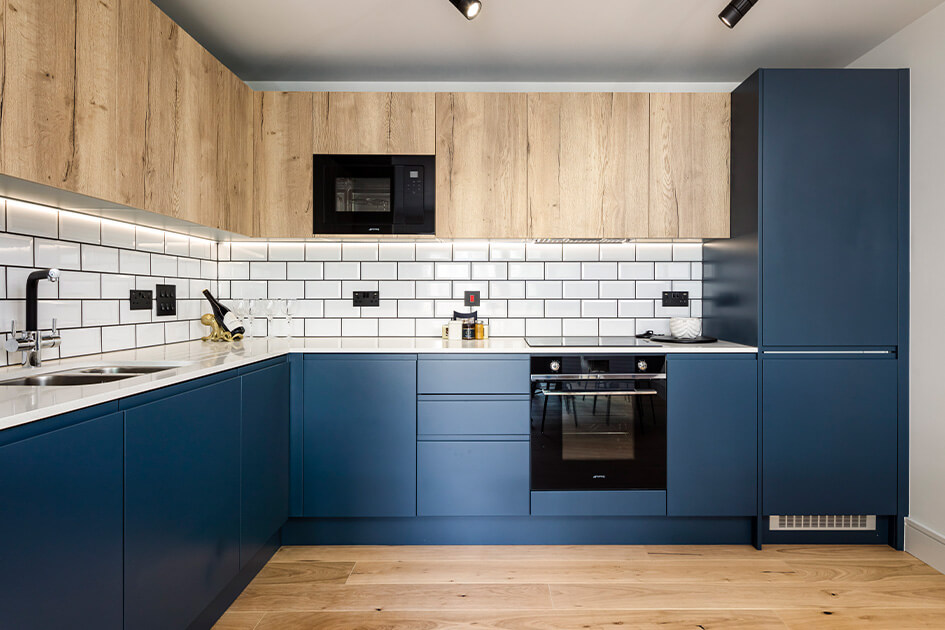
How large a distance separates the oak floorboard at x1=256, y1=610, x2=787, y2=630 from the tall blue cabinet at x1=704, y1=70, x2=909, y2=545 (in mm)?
724

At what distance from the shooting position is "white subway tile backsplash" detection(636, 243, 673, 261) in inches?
123

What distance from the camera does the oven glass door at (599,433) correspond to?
2.52 meters

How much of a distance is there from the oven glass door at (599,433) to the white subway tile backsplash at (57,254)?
2.00 metres

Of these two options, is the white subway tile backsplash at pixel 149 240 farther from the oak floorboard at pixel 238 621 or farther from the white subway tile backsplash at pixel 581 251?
the white subway tile backsplash at pixel 581 251

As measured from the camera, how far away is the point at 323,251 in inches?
123

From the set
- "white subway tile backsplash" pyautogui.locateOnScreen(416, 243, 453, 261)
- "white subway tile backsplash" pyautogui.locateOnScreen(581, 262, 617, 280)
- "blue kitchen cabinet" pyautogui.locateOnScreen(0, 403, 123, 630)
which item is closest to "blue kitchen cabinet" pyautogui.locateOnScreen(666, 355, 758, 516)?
"white subway tile backsplash" pyautogui.locateOnScreen(581, 262, 617, 280)

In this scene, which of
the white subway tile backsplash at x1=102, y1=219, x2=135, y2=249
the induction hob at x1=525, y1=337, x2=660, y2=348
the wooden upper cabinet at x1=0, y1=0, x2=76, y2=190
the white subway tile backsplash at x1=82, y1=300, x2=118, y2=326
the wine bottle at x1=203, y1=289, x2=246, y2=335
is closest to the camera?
the wooden upper cabinet at x1=0, y1=0, x2=76, y2=190

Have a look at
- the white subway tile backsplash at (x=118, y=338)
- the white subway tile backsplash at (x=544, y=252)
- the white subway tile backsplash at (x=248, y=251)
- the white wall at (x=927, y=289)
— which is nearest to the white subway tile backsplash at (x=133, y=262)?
the white subway tile backsplash at (x=118, y=338)

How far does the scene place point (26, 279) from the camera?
71.3 inches

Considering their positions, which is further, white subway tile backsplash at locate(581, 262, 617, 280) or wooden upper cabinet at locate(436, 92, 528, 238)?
→ white subway tile backsplash at locate(581, 262, 617, 280)

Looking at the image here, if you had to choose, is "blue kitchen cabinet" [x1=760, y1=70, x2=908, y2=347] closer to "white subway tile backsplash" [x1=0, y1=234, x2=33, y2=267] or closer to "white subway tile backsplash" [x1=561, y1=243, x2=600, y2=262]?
"white subway tile backsplash" [x1=561, y1=243, x2=600, y2=262]

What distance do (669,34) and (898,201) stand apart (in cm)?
133

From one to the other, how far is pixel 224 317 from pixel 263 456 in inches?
38.0

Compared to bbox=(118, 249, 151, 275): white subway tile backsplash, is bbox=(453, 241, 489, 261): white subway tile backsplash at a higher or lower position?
higher
